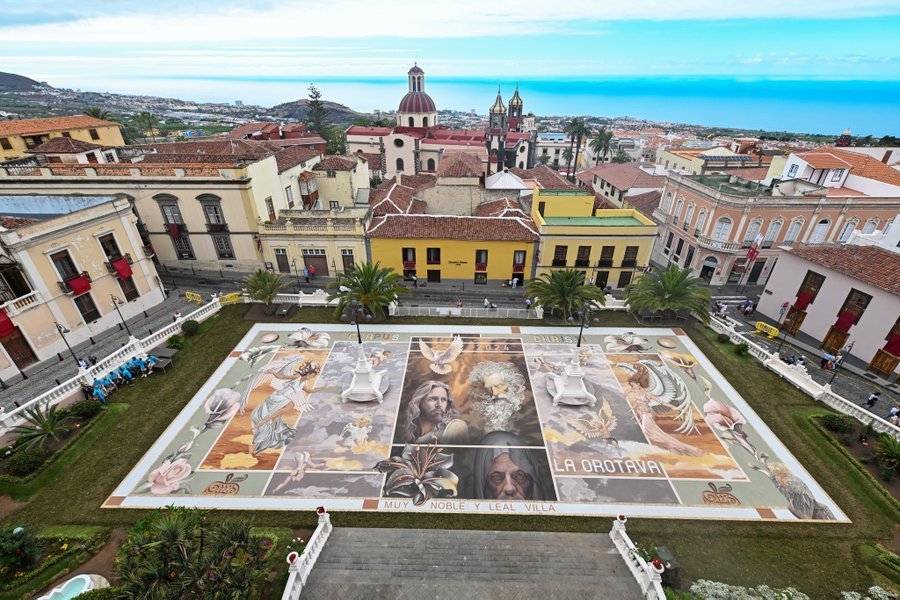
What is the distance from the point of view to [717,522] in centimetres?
1716

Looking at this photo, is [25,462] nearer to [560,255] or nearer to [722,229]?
[560,255]

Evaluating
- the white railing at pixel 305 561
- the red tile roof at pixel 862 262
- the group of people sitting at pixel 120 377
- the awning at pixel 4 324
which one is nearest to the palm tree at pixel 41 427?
the group of people sitting at pixel 120 377

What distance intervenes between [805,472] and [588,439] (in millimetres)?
10350

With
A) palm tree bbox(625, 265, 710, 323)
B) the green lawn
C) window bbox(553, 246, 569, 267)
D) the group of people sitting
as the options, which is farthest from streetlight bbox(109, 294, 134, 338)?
palm tree bbox(625, 265, 710, 323)

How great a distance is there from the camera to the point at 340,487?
1858 cm

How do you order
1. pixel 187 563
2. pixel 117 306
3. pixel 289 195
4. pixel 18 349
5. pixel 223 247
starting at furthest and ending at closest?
pixel 289 195, pixel 223 247, pixel 117 306, pixel 18 349, pixel 187 563

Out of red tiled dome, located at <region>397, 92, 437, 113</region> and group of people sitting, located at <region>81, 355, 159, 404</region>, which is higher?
red tiled dome, located at <region>397, 92, 437, 113</region>

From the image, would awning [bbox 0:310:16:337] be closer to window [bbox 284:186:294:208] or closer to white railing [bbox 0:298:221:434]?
white railing [bbox 0:298:221:434]

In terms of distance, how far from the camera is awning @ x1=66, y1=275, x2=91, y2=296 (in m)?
26.9

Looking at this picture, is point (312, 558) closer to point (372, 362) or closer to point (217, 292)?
point (372, 362)

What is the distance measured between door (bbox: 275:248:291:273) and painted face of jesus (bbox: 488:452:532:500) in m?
28.8

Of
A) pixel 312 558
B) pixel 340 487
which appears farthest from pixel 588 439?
pixel 312 558

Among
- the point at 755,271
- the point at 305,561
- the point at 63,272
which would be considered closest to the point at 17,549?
the point at 305,561

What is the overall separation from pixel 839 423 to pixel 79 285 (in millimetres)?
47801
